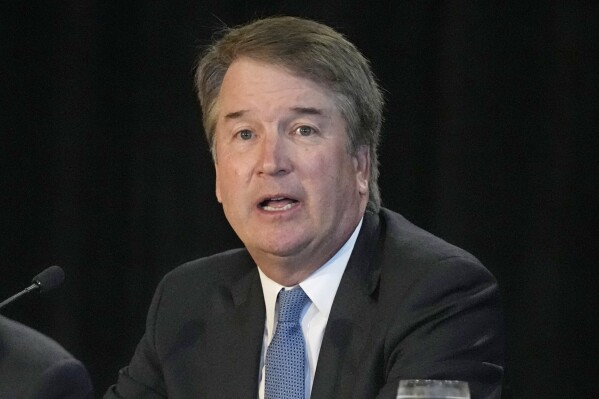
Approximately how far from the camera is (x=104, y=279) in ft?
12.7

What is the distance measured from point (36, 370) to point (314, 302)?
689 millimetres

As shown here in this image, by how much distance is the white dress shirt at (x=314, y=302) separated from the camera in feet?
7.92

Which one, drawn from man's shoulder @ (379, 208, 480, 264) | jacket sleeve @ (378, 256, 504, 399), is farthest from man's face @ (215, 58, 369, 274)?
jacket sleeve @ (378, 256, 504, 399)

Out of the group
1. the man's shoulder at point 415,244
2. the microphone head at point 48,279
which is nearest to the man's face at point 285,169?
the man's shoulder at point 415,244

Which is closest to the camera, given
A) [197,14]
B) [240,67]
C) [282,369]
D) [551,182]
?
[282,369]

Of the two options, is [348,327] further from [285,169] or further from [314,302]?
[285,169]

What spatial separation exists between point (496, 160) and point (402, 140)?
318 mm

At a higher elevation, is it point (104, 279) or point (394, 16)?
point (394, 16)

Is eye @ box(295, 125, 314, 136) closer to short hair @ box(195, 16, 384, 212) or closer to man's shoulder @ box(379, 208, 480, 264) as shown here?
short hair @ box(195, 16, 384, 212)

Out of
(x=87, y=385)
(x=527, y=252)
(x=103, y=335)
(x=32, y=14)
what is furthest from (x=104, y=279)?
(x=527, y=252)

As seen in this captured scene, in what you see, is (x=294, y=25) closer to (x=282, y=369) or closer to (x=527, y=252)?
(x=282, y=369)

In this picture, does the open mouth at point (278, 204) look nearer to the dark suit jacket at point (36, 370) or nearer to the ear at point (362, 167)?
→ the ear at point (362, 167)

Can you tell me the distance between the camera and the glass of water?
4.28 ft

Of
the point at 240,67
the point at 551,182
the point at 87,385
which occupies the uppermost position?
the point at 240,67
